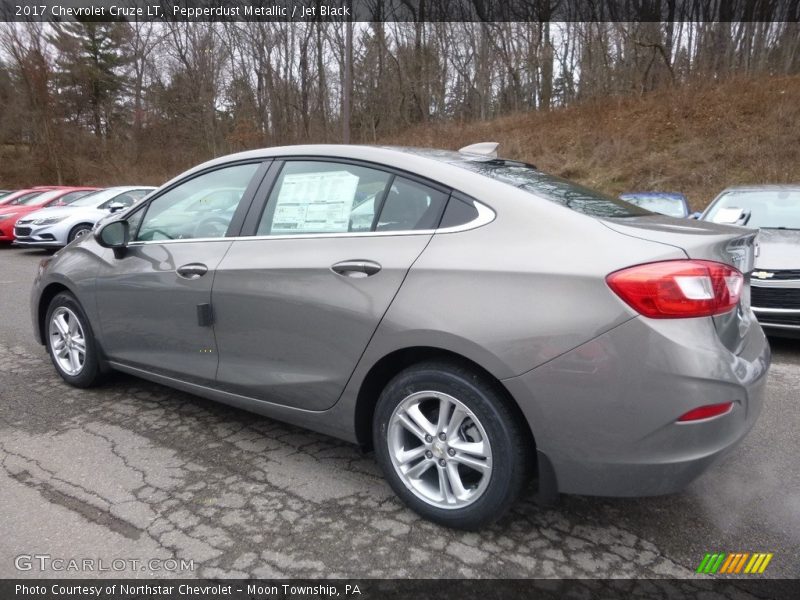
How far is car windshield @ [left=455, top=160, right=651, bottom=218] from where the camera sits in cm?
242

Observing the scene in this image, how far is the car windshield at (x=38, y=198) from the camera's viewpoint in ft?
46.8

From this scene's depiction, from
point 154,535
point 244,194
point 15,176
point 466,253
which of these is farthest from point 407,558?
point 15,176


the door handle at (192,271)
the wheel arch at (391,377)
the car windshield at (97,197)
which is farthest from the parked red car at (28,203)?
the wheel arch at (391,377)

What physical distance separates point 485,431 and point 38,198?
15989mm

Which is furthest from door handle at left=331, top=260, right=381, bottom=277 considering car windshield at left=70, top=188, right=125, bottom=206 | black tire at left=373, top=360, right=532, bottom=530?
car windshield at left=70, top=188, right=125, bottom=206

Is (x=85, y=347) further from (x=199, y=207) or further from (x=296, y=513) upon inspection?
(x=296, y=513)

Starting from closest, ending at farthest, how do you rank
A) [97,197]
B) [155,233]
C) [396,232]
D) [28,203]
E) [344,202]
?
[396,232] → [344,202] → [155,233] → [97,197] → [28,203]

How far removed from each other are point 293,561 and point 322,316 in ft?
3.23

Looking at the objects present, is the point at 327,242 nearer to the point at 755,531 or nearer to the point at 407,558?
the point at 407,558

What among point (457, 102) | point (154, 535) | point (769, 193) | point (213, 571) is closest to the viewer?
point (213, 571)

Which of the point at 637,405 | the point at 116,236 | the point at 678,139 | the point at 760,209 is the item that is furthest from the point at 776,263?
the point at 678,139

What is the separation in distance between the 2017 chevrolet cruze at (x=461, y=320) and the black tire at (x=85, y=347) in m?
0.71

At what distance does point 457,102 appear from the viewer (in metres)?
30.3

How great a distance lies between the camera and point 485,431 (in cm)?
220
